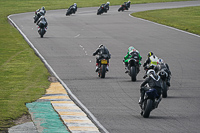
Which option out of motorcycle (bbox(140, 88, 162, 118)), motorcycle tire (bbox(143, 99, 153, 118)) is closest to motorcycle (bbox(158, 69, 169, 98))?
motorcycle (bbox(140, 88, 162, 118))

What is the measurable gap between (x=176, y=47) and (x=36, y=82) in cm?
1559

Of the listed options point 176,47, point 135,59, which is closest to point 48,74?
point 135,59

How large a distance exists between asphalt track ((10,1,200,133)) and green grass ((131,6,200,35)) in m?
1.75

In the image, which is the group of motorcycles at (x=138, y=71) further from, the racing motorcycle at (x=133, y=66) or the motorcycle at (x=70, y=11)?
the motorcycle at (x=70, y=11)

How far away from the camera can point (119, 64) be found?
2773 centimetres

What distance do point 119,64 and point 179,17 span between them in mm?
31966

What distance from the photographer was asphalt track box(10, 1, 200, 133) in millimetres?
15070

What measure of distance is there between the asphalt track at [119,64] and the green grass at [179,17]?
175cm

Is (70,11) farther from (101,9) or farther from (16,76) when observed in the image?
(16,76)

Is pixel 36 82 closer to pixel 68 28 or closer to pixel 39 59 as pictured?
pixel 39 59

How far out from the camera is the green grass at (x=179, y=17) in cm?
4821

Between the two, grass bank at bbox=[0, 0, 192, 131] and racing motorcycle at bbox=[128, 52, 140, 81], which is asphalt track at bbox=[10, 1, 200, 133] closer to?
racing motorcycle at bbox=[128, 52, 140, 81]

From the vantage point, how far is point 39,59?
29.3 meters

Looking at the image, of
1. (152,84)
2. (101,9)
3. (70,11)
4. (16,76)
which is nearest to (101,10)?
(101,9)
